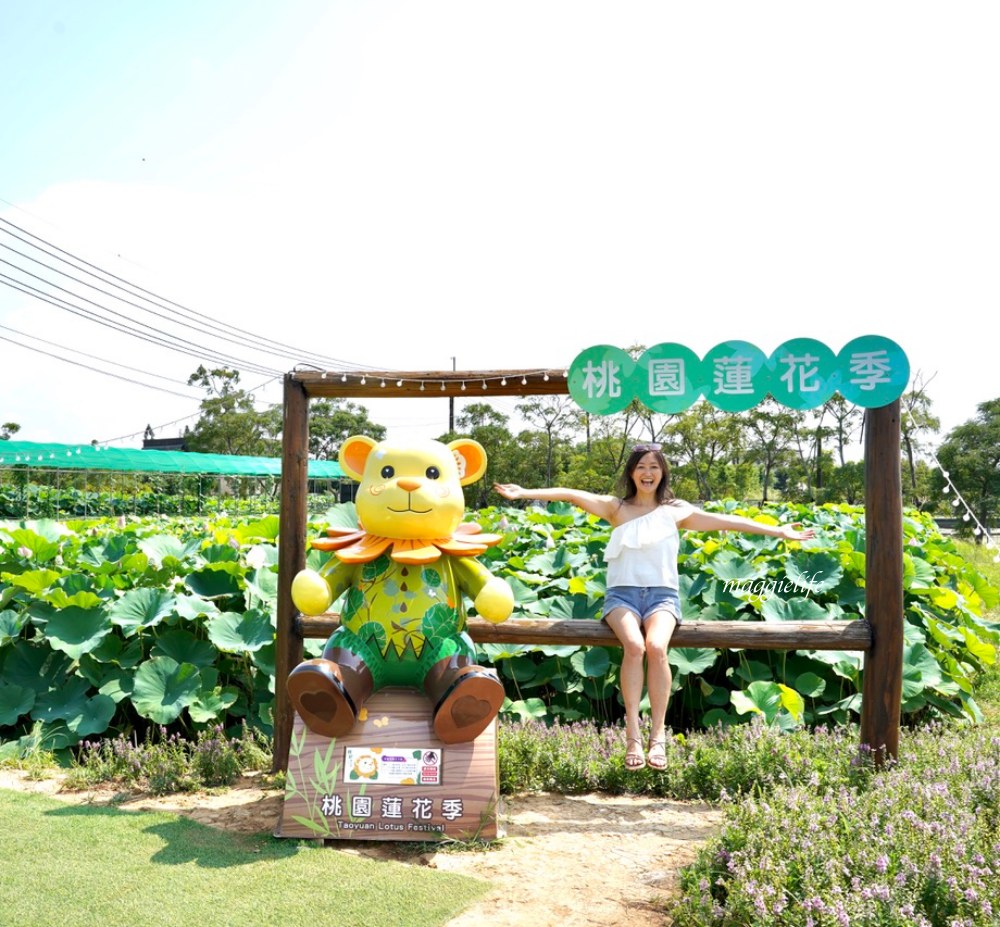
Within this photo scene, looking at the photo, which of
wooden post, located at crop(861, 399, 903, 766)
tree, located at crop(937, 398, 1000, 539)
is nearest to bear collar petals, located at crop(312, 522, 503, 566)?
wooden post, located at crop(861, 399, 903, 766)

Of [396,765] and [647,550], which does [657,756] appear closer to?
[647,550]

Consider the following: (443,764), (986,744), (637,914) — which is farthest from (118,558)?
(986,744)

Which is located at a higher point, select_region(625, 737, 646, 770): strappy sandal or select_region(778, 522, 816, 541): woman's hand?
select_region(778, 522, 816, 541): woman's hand

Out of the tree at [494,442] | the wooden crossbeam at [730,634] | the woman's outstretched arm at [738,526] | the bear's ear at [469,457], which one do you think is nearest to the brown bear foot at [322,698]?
the wooden crossbeam at [730,634]

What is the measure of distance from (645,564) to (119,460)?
2337 centimetres

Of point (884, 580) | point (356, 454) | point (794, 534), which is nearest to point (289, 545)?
point (356, 454)

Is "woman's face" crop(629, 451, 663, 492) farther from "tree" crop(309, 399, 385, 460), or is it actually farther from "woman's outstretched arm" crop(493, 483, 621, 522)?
"tree" crop(309, 399, 385, 460)

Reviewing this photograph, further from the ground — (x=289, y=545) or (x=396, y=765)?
(x=289, y=545)

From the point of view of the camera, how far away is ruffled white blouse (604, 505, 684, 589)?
388 cm

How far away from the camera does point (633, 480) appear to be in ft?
13.1

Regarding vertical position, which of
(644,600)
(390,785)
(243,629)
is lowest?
(390,785)

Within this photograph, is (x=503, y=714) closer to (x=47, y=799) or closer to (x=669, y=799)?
(x=669, y=799)

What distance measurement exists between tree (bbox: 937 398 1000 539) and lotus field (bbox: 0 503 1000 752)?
17.5 meters

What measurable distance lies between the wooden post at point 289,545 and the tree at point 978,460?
841 inches
